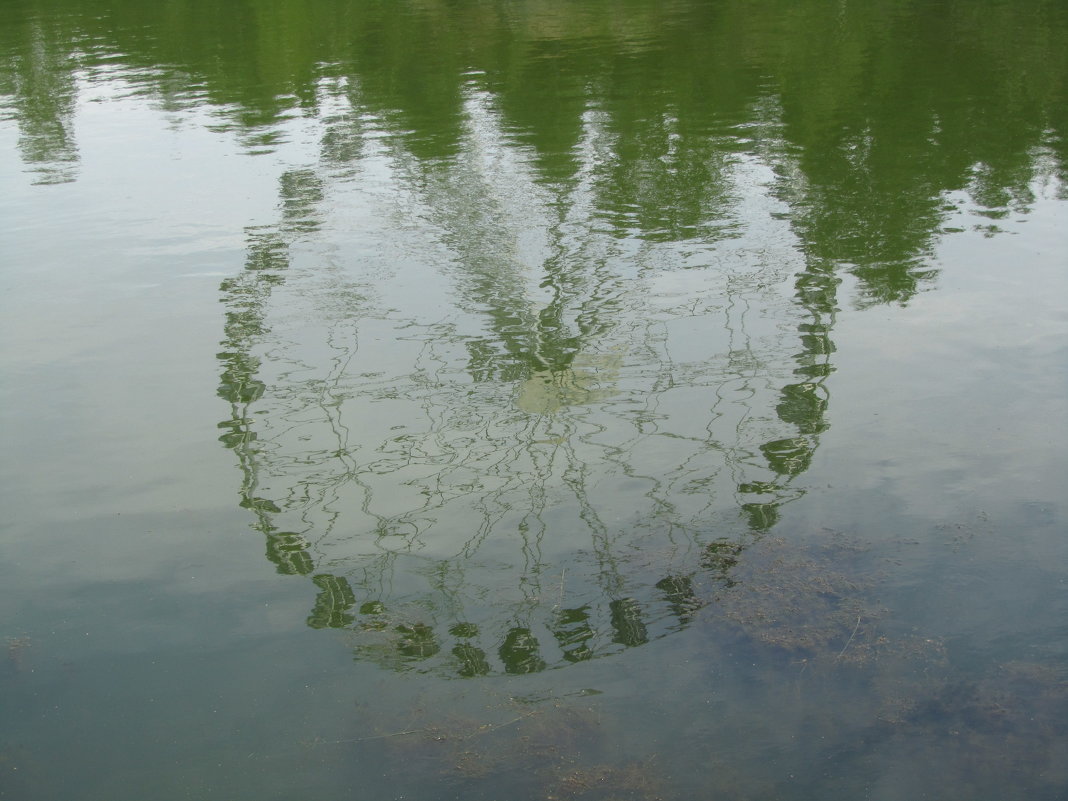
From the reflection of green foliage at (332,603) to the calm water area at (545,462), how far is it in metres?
0.04

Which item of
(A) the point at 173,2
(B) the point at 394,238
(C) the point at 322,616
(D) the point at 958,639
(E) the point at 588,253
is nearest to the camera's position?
(D) the point at 958,639

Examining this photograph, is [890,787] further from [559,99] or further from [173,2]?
[173,2]

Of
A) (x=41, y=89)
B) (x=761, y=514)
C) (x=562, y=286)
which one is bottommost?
(x=761, y=514)

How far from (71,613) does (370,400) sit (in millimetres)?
2285

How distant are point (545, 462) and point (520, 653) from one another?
164cm

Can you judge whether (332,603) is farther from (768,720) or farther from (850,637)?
(850,637)

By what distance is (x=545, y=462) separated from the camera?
6.15 meters

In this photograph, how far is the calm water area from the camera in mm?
4258

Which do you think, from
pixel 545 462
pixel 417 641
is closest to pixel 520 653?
pixel 417 641

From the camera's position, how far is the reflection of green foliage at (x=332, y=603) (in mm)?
4973

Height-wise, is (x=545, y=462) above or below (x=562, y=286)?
below

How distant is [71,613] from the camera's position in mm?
5160

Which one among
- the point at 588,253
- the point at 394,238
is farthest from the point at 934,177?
the point at 394,238

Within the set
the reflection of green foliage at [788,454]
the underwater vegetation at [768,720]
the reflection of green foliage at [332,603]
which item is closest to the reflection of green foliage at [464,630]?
the underwater vegetation at [768,720]
